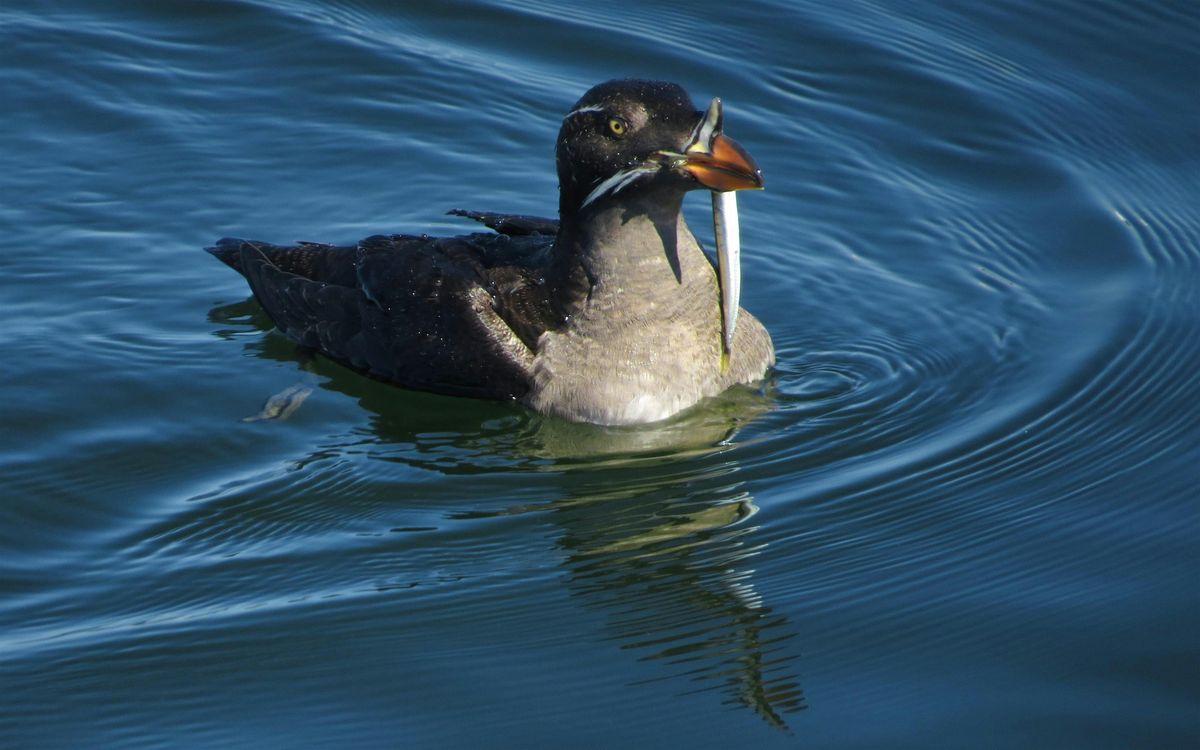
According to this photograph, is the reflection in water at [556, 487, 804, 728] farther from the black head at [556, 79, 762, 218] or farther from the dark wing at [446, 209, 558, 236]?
the dark wing at [446, 209, 558, 236]

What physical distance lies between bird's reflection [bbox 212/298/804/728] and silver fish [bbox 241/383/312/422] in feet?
0.58

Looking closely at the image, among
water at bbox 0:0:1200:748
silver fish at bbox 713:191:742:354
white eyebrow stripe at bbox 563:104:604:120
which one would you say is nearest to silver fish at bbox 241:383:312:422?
water at bbox 0:0:1200:748

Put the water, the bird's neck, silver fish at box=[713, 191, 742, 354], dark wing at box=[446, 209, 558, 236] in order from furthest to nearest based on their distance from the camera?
dark wing at box=[446, 209, 558, 236], the bird's neck, silver fish at box=[713, 191, 742, 354], the water

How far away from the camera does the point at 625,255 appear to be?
310 inches

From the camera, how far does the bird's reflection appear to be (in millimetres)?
5973

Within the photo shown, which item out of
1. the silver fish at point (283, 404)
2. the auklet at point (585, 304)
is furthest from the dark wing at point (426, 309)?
the silver fish at point (283, 404)

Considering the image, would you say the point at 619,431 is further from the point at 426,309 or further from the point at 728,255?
the point at 426,309

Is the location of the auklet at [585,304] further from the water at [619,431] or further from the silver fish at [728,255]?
the water at [619,431]

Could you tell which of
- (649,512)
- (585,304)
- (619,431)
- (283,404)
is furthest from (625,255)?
(283,404)

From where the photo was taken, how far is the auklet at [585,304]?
7547 mm

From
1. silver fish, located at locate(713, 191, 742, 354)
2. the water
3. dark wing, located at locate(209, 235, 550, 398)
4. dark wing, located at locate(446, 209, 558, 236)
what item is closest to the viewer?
the water

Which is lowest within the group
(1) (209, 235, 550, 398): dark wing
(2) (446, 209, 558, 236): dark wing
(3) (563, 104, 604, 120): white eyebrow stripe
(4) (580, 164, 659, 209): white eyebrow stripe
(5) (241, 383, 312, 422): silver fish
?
(5) (241, 383, 312, 422): silver fish

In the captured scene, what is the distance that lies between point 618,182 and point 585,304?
2.23ft

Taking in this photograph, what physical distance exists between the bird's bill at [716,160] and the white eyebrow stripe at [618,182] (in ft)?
0.68
